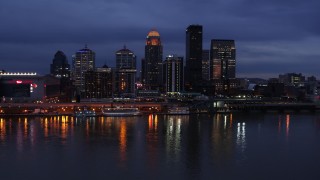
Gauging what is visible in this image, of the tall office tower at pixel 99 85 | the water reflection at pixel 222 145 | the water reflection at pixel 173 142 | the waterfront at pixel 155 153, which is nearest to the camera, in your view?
the waterfront at pixel 155 153

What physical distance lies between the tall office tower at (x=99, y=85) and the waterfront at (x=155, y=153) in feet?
A: 152

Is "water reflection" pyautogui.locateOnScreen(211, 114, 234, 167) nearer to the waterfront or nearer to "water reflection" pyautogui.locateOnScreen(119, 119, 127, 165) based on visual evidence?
the waterfront

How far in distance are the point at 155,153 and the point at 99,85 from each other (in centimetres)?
5788

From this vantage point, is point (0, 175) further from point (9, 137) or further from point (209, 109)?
point (209, 109)

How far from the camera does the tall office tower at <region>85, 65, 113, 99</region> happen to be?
75.4 m

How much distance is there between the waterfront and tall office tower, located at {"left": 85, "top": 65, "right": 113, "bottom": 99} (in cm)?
4620

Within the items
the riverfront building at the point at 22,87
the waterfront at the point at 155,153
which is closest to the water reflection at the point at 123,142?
the waterfront at the point at 155,153

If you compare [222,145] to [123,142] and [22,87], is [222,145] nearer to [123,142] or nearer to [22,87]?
[123,142]

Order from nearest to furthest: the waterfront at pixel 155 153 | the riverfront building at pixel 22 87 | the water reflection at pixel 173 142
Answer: the waterfront at pixel 155 153
the water reflection at pixel 173 142
the riverfront building at pixel 22 87

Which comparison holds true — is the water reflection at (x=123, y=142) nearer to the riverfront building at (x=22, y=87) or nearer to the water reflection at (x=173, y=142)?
the water reflection at (x=173, y=142)

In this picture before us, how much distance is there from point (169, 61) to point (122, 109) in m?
46.4

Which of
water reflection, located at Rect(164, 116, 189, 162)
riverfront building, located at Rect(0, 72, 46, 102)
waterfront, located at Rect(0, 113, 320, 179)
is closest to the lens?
waterfront, located at Rect(0, 113, 320, 179)

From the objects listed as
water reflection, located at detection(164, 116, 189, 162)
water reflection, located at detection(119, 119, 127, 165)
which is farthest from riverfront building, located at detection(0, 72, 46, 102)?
water reflection, located at detection(164, 116, 189, 162)

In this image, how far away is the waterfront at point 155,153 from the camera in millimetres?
15938
